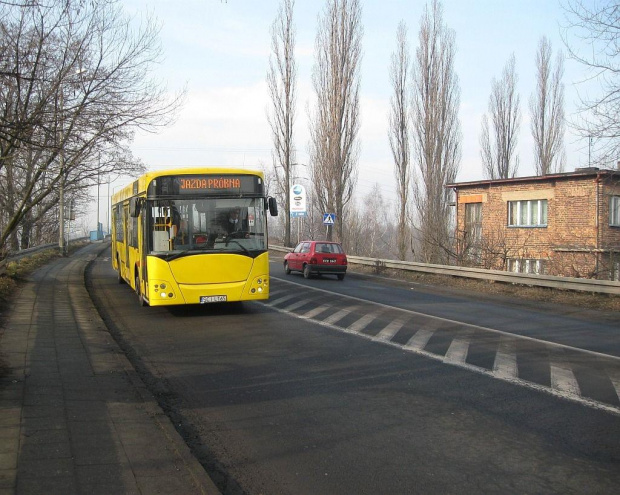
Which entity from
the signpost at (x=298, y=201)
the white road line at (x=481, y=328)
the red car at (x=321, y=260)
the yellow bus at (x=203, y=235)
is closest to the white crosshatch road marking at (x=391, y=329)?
the white road line at (x=481, y=328)

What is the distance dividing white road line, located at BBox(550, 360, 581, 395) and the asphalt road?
47 millimetres

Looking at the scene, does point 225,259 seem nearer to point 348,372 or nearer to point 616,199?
point 348,372

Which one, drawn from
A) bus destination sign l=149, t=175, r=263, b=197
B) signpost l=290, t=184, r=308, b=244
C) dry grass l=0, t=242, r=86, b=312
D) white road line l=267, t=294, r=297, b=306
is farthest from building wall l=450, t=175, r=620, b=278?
dry grass l=0, t=242, r=86, b=312

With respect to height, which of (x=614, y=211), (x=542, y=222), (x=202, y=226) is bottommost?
(x=202, y=226)

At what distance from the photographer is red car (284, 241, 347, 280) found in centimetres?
2462

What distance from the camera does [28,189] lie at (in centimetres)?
1736

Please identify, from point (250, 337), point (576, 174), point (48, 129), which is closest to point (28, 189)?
point (48, 129)

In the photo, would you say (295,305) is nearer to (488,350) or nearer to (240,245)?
(240,245)

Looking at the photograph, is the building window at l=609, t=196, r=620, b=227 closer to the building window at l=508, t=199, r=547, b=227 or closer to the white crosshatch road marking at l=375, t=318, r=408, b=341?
the building window at l=508, t=199, r=547, b=227

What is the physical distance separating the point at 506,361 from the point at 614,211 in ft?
74.9

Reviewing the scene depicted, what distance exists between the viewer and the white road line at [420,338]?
32.4 ft

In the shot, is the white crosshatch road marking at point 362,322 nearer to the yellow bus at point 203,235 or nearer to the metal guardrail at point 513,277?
the yellow bus at point 203,235

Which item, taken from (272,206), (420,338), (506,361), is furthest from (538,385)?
(272,206)

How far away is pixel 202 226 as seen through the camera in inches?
507
